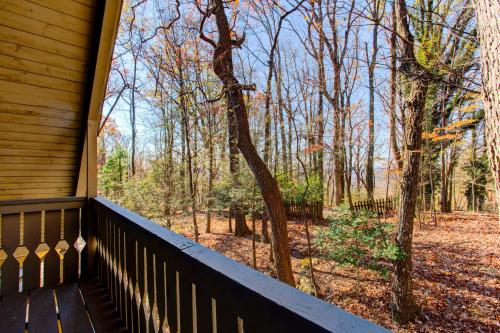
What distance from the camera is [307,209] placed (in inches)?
415

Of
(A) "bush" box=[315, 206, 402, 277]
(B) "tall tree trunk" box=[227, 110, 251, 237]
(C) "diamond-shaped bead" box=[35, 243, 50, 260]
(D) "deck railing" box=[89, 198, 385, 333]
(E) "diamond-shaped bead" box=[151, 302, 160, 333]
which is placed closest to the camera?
(D) "deck railing" box=[89, 198, 385, 333]

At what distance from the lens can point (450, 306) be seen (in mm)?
4555

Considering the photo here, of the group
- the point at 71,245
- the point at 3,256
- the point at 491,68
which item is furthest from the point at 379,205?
the point at 3,256

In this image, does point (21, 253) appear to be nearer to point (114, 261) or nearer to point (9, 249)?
point (9, 249)

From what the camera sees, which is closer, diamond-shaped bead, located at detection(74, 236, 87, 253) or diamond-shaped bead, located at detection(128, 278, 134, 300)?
diamond-shaped bead, located at detection(128, 278, 134, 300)

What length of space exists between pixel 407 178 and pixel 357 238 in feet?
5.40

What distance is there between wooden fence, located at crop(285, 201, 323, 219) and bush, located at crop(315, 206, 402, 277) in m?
4.59

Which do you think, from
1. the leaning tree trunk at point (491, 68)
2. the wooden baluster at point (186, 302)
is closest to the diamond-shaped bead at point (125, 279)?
the wooden baluster at point (186, 302)

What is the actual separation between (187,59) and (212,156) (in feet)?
10.1

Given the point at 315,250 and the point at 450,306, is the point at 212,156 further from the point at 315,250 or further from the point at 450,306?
the point at 450,306

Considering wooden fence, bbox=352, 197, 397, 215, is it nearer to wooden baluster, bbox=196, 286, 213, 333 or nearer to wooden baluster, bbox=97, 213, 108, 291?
wooden baluster, bbox=97, 213, 108, 291

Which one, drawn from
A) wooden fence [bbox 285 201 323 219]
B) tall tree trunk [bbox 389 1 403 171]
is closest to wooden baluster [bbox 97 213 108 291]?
tall tree trunk [bbox 389 1 403 171]

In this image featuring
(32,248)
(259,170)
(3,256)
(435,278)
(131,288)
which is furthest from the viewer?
(435,278)

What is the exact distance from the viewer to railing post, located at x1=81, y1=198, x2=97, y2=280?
231 centimetres
